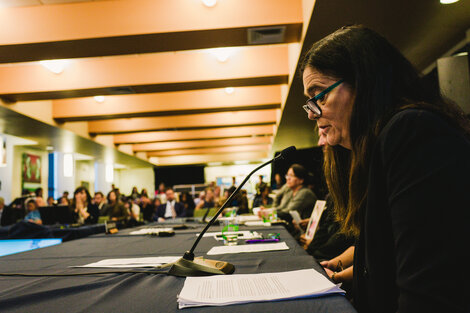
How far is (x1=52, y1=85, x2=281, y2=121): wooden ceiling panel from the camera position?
238 inches

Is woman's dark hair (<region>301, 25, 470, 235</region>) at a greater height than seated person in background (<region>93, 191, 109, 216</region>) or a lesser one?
greater

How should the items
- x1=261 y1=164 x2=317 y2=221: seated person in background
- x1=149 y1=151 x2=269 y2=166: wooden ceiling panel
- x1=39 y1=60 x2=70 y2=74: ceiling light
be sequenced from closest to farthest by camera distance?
x1=261 y1=164 x2=317 y2=221: seated person in background → x1=39 y1=60 x2=70 y2=74: ceiling light → x1=149 y1=151 x2=269 y2=166: wooden ceiling panel

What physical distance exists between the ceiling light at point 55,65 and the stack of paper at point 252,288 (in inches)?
186

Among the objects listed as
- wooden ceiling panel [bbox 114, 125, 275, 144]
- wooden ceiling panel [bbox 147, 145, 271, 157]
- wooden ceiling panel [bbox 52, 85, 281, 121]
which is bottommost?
wooden ceiling panel [bbox 147, 145, 271, 157]

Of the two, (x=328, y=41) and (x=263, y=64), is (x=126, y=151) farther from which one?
(x=328, y=41)

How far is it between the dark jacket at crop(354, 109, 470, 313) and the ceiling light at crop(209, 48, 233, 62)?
412 centimetres

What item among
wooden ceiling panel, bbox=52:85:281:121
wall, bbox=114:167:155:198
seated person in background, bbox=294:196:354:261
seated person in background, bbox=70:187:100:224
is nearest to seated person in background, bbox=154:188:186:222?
seated person in background, bbox=70:187:100:224

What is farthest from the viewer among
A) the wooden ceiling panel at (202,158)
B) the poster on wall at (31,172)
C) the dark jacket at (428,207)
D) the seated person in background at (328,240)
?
the wooden ceiling panel at (202,158)

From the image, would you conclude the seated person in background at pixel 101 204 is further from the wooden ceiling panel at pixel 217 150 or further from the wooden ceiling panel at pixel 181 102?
the wooden ceiling panel at pixel 217 150

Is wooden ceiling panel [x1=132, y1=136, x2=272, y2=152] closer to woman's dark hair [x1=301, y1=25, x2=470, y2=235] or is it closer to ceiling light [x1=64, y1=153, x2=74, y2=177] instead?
ceiling light [x1=64, y1=153, x2=74, y2=177]

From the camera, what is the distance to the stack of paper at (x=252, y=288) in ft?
2.45

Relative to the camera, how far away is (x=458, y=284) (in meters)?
0.51

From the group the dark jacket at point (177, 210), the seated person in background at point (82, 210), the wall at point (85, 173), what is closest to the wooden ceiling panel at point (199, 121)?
the dark jacket at point (177, 210)

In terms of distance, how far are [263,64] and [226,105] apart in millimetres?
1480
